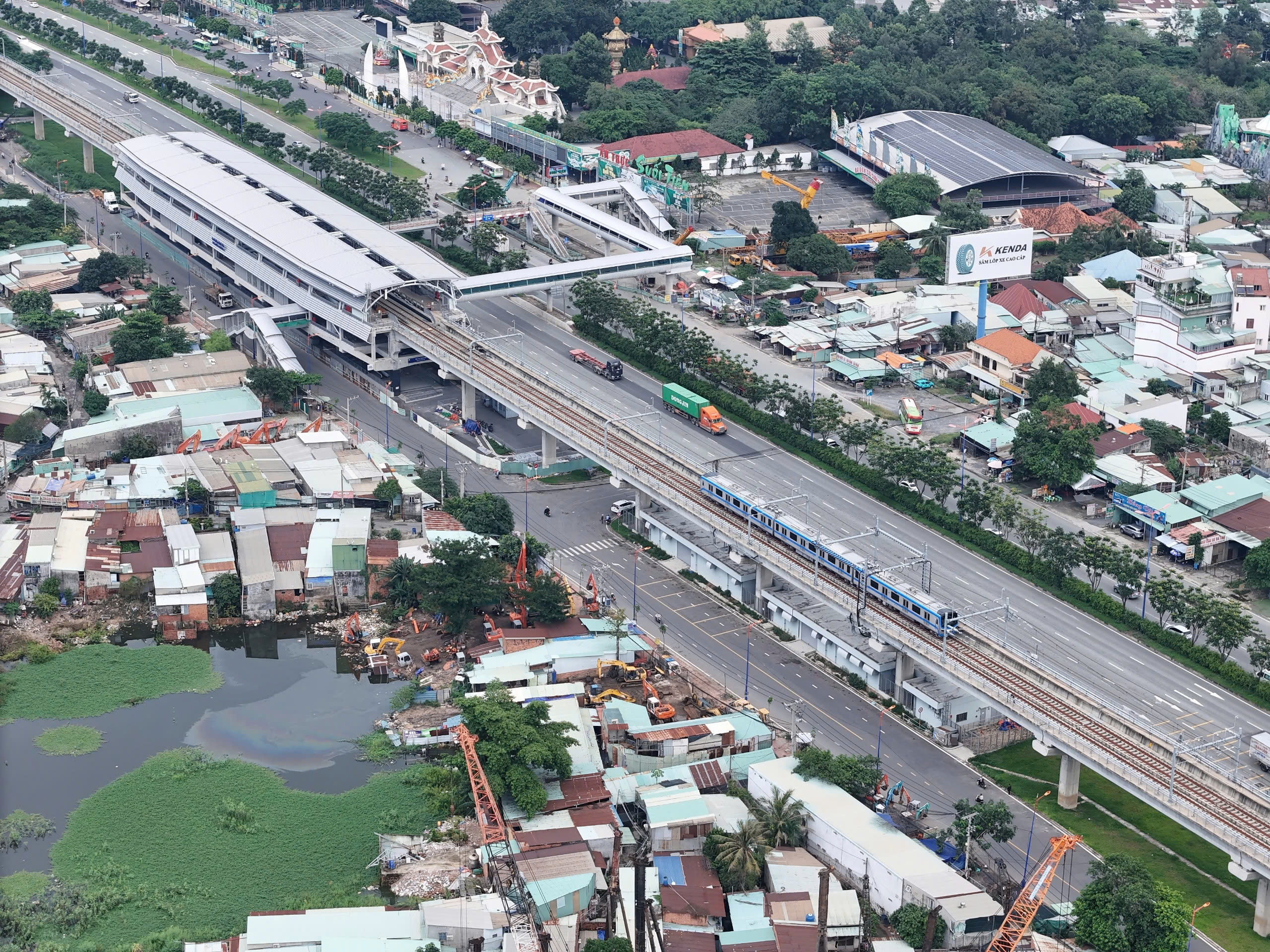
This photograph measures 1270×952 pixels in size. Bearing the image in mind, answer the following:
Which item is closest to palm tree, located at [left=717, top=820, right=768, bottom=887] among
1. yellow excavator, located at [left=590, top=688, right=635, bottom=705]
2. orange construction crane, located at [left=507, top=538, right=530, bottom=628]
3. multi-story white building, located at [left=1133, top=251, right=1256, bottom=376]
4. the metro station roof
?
yellow excavator, located at [left=590, top=688, right=635, bottom=705]

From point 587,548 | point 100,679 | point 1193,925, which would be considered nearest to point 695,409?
point 587,548

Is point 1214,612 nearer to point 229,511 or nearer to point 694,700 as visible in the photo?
point 694,700

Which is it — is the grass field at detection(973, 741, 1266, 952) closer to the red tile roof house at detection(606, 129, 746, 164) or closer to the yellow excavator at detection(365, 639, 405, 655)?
the yellow excavator at detection(365, 639, 405, 655)

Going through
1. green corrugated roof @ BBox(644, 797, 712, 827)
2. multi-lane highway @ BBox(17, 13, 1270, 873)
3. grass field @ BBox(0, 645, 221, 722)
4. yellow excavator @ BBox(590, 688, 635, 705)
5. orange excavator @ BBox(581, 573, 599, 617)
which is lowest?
grass field @ BBox(0, 645, 221, 722)

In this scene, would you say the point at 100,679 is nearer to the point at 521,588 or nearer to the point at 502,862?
the point at 521,588

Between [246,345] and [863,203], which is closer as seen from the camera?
[246,345]

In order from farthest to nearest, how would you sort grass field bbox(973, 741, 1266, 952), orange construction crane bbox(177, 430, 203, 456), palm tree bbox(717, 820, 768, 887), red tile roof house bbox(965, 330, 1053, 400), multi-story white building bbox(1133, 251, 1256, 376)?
1. red tile roof house bbox(965, 330, 1053, 400)
2. multi-story white building bbox(1133, 251, 1256, 376)
3. orange construction crane bbox(177, 430, 203, 456)
4. palm tree bbox(717, 820, 768, 887)
5. grass field bbox(973, 741, 1266, 952)

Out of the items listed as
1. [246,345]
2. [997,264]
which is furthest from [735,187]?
[246,345]
